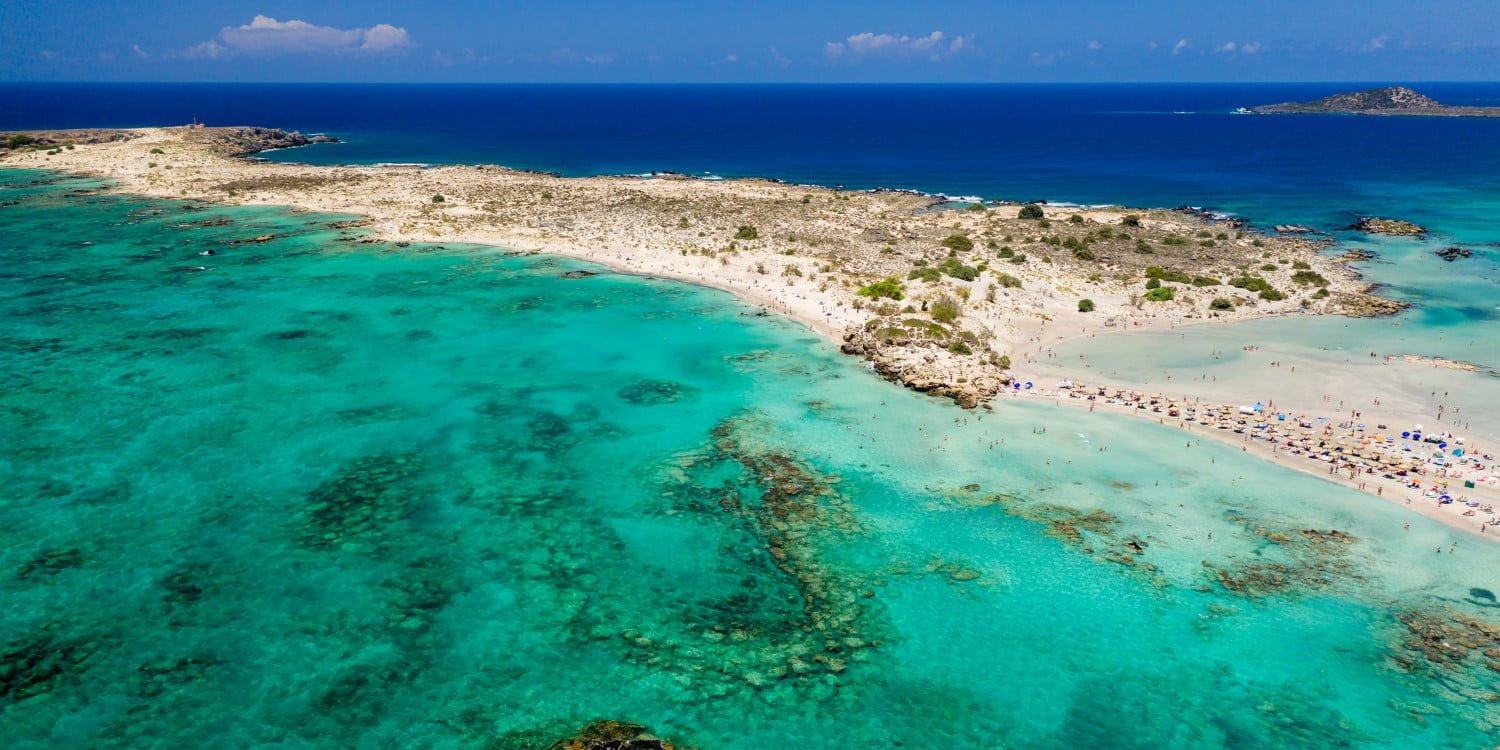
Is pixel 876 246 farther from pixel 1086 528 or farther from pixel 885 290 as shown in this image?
pixel 1086 528

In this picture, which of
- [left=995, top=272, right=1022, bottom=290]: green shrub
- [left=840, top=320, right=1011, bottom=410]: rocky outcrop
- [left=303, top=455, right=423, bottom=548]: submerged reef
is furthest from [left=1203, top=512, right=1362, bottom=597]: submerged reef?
[left=995, top=272, right=1022, bottom=290]: green shrub

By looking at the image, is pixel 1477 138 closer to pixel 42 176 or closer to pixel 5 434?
pixel 5 434

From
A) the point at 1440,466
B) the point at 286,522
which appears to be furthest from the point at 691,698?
the point at 1440,466

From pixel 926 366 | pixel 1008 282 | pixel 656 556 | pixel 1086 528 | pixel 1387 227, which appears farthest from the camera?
pixel 1387 227

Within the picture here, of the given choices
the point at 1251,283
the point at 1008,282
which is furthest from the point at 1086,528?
the point at 1251,283

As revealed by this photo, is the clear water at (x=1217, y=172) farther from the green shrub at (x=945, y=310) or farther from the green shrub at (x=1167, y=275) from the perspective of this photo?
the green shrub at (x=1167, y=275)

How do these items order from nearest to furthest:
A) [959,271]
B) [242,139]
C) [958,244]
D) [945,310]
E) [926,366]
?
1. [926,366]
2. [945,310]
3. [959,271]
4. [958,244]
5. [242,139]
